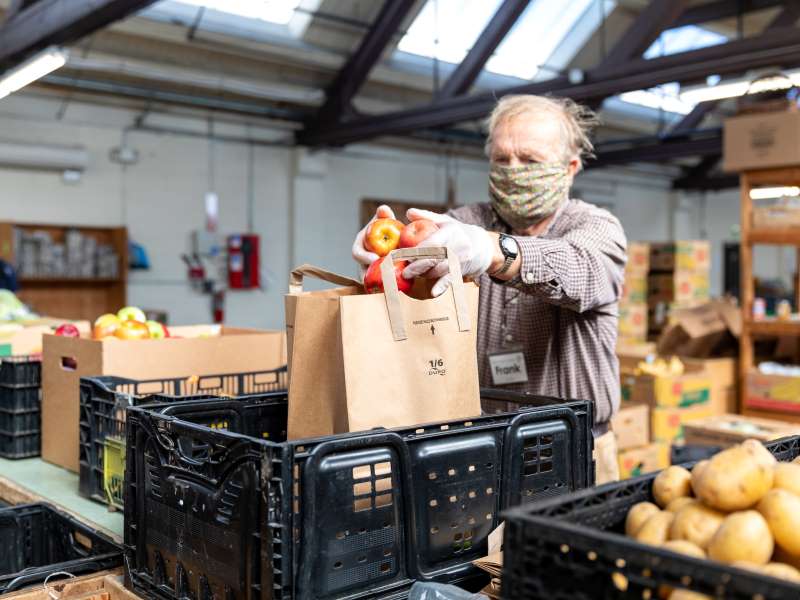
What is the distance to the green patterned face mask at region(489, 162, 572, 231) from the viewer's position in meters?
1.89

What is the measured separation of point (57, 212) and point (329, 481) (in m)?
7.63

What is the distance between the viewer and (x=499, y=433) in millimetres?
1281

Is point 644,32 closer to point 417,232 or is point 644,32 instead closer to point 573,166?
point 573,166

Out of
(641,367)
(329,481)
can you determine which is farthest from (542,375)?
(641,367)

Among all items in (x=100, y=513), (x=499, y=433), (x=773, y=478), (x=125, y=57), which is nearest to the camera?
(x=773, y=478)

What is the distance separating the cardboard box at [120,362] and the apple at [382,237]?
0.83 meters

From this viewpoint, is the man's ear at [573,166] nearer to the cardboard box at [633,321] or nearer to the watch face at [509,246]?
the watch face at [509,246]

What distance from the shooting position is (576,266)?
5.30 feet

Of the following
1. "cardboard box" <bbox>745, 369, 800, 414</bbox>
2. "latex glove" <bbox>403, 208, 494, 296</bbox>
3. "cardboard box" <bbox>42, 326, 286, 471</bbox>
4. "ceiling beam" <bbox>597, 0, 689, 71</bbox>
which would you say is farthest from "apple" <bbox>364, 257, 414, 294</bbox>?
"ceiling beam" <bbox>597, 0, 689, 71</bbox>

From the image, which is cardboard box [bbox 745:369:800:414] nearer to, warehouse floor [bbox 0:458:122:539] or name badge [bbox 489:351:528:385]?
name badge [bbox 489:351:528:385]

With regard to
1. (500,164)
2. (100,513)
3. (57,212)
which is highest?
(57,212)

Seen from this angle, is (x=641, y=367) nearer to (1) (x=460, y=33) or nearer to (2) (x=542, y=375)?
(2) (x=542, y=375)

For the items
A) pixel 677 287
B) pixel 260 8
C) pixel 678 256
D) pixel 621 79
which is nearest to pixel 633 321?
pixel 677 287

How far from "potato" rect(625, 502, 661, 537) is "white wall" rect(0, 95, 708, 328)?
778cm
